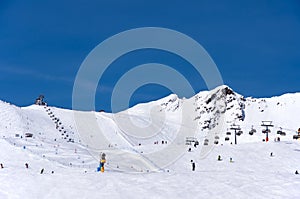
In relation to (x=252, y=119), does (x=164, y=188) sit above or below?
below

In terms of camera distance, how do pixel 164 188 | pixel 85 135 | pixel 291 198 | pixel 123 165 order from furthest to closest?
pixel 85 135
pixel 123 165
pixel 164 188
pixel 291 198

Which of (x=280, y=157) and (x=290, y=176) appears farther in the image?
(x=280, y=157)

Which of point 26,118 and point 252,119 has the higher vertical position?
point 252,119

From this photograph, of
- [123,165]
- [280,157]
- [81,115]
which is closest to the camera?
[123,165]

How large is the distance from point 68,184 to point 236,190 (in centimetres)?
1090

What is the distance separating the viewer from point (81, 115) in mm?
121875

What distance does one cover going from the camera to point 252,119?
159625mm

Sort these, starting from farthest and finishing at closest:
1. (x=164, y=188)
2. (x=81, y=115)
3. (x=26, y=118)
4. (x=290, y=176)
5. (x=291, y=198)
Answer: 1. (x=81, y=115)
2. (x=26, y=118)
3. (x=290, y=176)
4. (x=164, y=188)
5. (x=291, y=198)

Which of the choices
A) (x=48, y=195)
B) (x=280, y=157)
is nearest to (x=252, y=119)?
(x=280, y=157)

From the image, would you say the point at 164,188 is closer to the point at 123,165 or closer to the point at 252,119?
the point at 123,165

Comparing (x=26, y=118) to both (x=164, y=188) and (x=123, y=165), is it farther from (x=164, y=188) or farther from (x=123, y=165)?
(x=164, y=188)

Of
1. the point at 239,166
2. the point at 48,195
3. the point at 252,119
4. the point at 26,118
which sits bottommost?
the point at 48,195

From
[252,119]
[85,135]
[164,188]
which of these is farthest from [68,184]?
[252,119]

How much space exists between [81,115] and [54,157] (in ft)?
245
